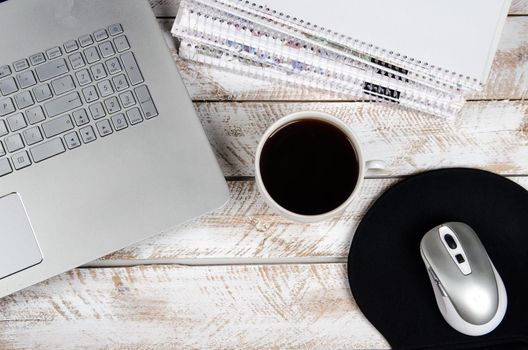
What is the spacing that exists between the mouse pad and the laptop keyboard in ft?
0.95

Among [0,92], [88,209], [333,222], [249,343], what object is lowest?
[249,343]

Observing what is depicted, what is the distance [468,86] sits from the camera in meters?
0.64

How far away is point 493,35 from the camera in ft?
2.09

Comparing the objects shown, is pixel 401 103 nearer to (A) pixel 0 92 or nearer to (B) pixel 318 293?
(B) pixel 318 293

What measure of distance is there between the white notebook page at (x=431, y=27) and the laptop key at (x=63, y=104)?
0.26 metres

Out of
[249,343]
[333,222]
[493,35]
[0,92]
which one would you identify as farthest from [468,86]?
[0,92]

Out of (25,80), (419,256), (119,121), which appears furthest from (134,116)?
(419,256)

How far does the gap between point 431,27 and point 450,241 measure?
231mm

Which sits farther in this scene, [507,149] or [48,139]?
[507,149]

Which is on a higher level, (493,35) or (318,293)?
(493,35)

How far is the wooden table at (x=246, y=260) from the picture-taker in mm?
671

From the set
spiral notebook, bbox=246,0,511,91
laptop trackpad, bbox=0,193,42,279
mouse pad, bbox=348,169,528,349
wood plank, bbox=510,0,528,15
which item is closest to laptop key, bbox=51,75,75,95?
laptop trackpad, bbox=0,193,42,279

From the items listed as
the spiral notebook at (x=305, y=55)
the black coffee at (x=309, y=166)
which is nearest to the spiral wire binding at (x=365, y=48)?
the spiral notebook at (x=305, y=55)

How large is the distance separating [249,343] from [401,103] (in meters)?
0.33
